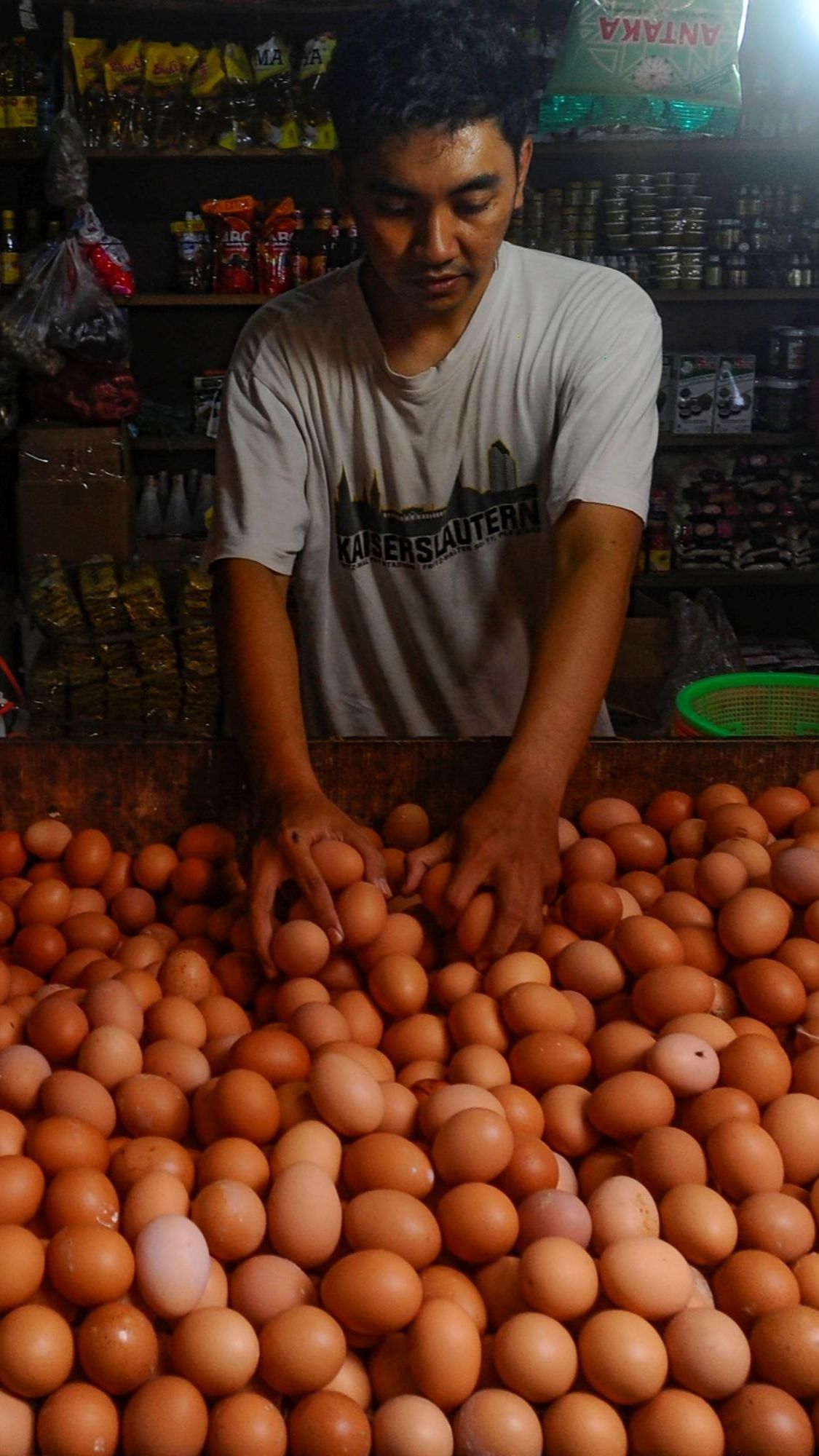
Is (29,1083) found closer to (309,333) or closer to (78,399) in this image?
(309,333)

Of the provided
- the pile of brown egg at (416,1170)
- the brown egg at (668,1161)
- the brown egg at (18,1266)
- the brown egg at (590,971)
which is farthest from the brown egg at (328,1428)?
the brown egg at (590,971)

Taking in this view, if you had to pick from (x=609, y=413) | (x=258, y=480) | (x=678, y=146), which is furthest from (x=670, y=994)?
(x=678, y=146)

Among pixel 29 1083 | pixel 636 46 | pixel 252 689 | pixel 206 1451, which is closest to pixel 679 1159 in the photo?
pixel 206 1451

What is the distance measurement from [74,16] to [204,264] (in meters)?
0.81

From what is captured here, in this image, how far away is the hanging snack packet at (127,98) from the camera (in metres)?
3.71

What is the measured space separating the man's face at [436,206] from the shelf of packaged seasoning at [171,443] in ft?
8.69

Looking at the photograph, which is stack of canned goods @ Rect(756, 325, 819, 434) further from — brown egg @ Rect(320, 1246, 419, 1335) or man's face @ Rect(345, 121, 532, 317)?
brown egg @ Rect(320, 1246, 419, 1335)

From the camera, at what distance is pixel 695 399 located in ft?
13.9

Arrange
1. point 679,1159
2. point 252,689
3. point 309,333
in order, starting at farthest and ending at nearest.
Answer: point 309,333 → point 252,689 → point 679,1159

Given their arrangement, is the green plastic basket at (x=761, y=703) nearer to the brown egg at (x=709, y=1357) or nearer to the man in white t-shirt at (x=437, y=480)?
the man in white t-shirt at (x=437, y=480)

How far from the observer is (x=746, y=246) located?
13.2 feet

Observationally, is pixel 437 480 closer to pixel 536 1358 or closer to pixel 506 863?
pixel 506 863

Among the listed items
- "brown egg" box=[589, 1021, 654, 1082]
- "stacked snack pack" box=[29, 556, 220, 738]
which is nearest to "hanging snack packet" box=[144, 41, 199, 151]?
"stacked snack pack" box=[29, 556, 220, 738]

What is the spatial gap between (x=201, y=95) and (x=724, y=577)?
7.48 feet
